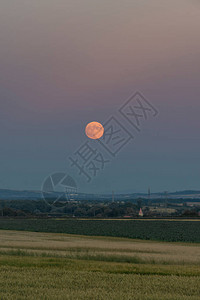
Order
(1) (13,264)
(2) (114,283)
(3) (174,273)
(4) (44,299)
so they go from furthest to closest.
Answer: (1) (13,264)
(3) (174,273)
(2) (114,283)
(4) (44,299)

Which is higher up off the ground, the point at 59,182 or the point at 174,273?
the point at 59,182

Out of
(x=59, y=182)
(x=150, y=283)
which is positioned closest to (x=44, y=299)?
(x=150, y=283)

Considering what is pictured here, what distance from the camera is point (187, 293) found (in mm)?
12961

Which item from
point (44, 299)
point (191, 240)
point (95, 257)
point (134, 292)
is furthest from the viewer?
point (191, 240)

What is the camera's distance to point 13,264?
19.0 meters

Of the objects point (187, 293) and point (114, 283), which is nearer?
point (187, 293)

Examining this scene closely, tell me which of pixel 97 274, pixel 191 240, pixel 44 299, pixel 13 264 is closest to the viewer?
pixel 44 299

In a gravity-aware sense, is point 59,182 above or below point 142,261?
above

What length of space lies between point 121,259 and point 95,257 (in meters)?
1.56

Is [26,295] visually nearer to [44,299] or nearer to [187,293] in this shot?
[44,299]

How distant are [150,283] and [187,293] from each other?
1719 millimetres

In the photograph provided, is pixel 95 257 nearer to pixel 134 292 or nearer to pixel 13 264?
pixel 13 264

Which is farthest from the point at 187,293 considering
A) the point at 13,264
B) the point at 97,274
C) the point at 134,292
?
the point at 13,264

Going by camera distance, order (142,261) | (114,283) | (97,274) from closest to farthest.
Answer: (114,283) < (97,274) < (142,261)
